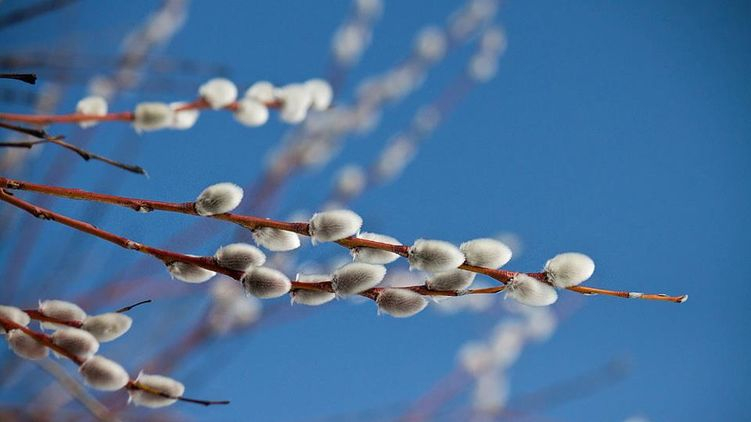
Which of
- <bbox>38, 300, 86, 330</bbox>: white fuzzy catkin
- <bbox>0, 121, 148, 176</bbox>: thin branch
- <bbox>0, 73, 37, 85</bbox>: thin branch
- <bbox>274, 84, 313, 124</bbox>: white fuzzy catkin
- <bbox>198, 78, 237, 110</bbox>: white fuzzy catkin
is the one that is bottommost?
<bbox>38, 300, 86, 330</bbox>: white fuzzy catkin

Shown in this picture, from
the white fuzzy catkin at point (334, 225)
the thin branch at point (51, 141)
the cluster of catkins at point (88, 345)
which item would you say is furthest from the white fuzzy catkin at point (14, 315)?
the white fuzzy catkin at point (334, 225)

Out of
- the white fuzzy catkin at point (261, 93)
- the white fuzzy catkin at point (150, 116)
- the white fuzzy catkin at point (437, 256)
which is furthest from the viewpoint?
the white fuzzy catkin at point (261, 93)

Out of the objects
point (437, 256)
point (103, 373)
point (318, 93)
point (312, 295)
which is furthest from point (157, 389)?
point (318, 93)

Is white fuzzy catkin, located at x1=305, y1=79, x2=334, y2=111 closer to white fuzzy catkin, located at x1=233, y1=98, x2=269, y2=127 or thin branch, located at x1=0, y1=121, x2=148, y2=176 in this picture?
white fuzzy catkin, located at x1=233, y1=98, x2=269, y2=127

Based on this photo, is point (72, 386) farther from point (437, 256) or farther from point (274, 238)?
point (437, 256)

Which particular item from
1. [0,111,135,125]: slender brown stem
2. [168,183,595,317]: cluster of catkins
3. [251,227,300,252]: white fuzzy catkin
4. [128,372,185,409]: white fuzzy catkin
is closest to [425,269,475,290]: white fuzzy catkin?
[168,183,595,317]: cluster of catkins

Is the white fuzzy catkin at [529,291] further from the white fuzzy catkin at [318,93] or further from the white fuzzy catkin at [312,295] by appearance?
the white fuzzy catkin at [318,93]

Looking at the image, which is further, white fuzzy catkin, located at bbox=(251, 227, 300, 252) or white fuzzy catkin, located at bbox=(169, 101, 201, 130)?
white fuzzy catkin, located at bbox=(169, 101, 201, 130)

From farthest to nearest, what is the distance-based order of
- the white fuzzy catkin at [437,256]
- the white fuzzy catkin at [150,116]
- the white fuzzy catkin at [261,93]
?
the white fuzzy catkin at [261,93] → the white fuzzy catkin at [150,116] → the white fuzzy catkin at [437,256]
